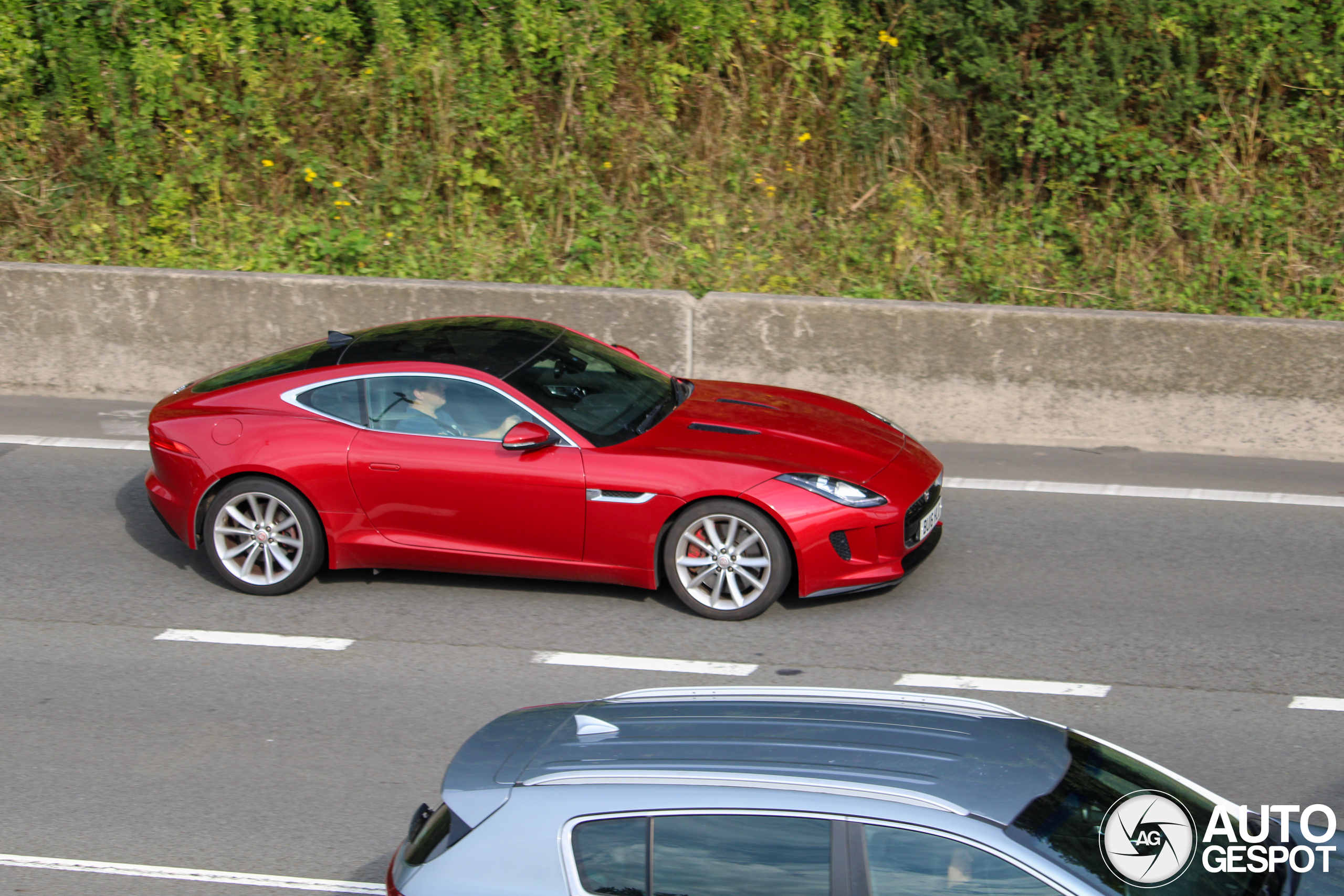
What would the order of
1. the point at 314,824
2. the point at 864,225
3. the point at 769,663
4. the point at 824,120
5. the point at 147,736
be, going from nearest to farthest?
the point at 314,824, the point at 147,736, the point at 769,663, the point at 864,225, the point at 824,120

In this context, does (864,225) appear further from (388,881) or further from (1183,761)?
(388,881)

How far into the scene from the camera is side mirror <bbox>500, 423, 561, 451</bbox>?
7.08m

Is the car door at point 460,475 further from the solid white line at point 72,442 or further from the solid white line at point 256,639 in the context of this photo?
the solid white line at point 72,442

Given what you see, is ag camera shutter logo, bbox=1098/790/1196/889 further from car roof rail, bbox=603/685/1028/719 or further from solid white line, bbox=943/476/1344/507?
solid white line, bbox=943/476/1344/507

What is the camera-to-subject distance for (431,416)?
292 inches

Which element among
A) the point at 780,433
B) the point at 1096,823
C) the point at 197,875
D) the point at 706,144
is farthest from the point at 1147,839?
the point at 706,144

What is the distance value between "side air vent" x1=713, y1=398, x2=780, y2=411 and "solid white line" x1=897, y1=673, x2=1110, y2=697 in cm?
216

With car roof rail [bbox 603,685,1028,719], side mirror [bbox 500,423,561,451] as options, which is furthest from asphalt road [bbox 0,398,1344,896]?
car roof rail [bbox 603,685,1028,719]

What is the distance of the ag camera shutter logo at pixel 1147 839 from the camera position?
3.16 m

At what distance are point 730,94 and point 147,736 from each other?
33.9 feet

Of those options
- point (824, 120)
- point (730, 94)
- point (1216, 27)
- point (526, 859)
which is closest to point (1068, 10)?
point (1216, 27)

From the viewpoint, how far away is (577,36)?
14203 mm

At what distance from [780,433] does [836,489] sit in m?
0.63

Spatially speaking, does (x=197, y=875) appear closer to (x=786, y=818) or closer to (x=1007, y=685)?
(x=786, y=818)
